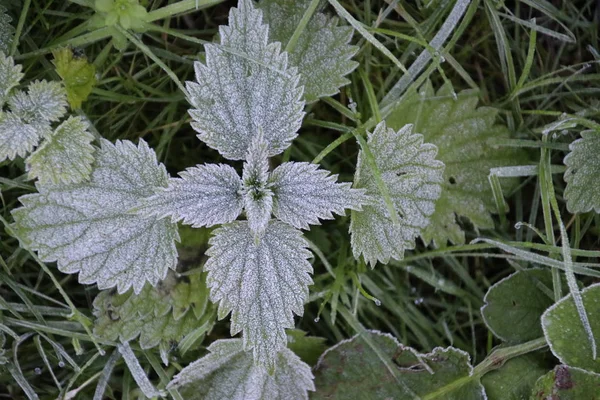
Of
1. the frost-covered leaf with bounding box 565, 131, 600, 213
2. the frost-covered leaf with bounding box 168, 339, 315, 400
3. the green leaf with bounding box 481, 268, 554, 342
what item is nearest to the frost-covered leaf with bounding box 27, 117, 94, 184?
the frost-covered leaf with bounding box 168, 339, 315, 400

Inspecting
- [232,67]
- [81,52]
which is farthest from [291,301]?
[81,52]

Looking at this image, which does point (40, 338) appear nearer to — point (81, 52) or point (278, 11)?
point (81, 52)

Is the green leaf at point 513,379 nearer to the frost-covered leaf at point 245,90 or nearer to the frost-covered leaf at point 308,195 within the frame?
the frost-covered leaf at point 308,195

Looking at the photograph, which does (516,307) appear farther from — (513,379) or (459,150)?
(459,150)

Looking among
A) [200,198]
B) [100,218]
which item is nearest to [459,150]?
[200,198]

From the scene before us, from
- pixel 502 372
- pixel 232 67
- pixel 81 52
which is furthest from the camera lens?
pixel 502 372

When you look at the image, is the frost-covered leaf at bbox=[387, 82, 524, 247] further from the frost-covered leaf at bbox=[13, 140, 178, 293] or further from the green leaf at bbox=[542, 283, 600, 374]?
the frost-covered leaf at bbox=[13, 140, 178, 293]
